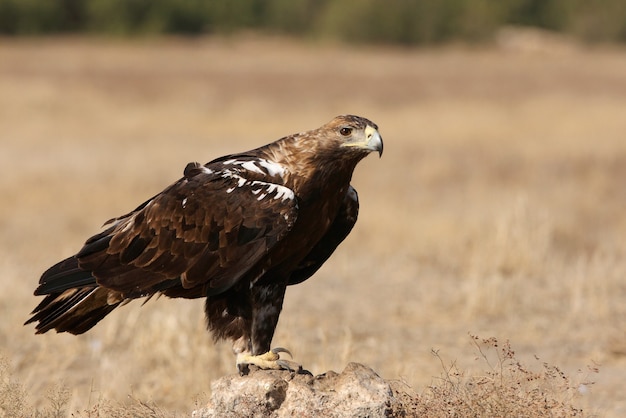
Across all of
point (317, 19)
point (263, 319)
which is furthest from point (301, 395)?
point (317, 19)

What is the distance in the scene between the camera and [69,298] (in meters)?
5.02

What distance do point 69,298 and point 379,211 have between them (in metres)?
8.61

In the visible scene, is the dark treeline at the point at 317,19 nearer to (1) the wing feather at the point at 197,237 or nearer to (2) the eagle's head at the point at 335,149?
(1) the wing feather at the point at 197,237

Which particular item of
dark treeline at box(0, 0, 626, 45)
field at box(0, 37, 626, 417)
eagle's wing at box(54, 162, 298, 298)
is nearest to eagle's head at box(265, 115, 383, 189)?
eagle's wing at box(54, 162, 298, 298)

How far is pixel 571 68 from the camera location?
3538cm

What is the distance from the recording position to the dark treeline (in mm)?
54156

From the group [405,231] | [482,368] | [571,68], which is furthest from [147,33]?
[482,368]

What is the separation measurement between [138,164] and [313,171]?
482 inches

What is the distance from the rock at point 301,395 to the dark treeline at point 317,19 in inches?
1877

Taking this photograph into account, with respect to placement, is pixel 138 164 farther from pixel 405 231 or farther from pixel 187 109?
pixel 187 109

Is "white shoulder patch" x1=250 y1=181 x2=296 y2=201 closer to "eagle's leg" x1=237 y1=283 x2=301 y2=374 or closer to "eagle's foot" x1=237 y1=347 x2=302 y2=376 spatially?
"eagle's leg" x1=237 y1=283 x2=301 y2=374

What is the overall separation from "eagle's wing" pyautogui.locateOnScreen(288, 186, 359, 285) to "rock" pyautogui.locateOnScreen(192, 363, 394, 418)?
2.58ft

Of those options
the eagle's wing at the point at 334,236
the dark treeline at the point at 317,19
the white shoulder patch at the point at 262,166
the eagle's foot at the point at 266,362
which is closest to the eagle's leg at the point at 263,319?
the eagle's foot at the point at 266,362

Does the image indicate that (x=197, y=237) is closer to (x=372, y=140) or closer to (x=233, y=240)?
(x=233, y=240)
